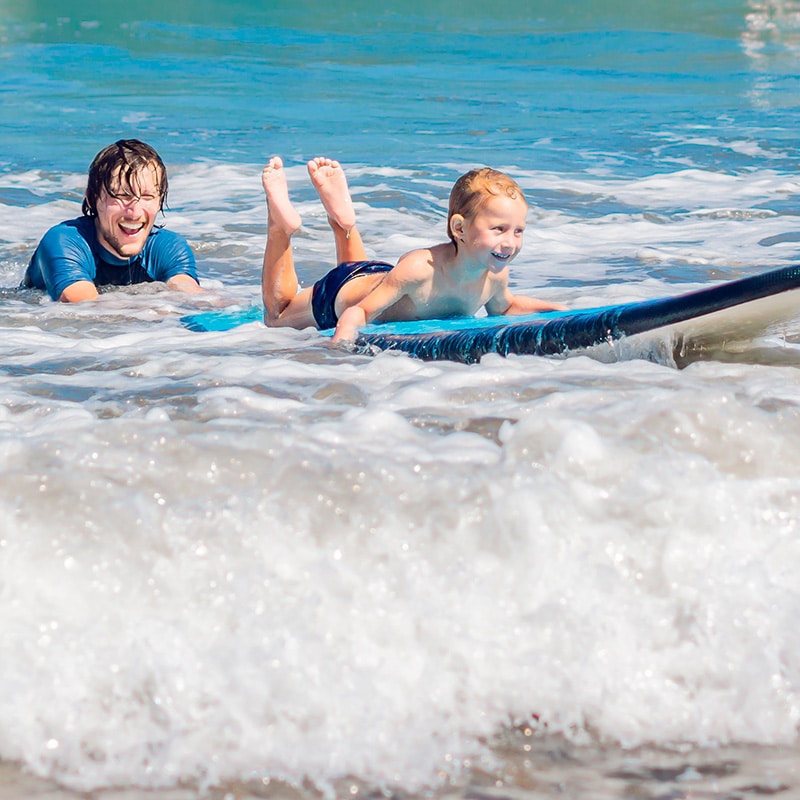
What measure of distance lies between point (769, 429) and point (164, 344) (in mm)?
2488

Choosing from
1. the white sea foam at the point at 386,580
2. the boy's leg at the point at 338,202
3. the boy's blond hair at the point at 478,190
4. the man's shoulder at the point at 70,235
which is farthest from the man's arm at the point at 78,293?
the white sea foam at the point at 386,580

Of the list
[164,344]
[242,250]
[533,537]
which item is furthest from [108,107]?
[533,537]

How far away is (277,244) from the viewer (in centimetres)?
520

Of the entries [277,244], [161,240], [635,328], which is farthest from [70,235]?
[635,328]

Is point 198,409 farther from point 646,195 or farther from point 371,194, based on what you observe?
point 646,195

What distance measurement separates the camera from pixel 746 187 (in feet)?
30.3

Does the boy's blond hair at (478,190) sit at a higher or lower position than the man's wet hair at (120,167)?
lower

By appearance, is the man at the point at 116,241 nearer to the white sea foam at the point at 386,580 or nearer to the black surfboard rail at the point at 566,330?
the black surfboard rail at the point at 566,330

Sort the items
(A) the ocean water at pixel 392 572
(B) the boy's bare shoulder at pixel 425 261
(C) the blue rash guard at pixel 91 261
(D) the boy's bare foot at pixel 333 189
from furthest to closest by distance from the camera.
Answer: (C) the blue rash guard at pixel 91 261
(D) the boy's bare foot at pixel 333 189
(B) the boy's bare shoulder at pixel 425 261
(A) the ocean water at pixel 392 572

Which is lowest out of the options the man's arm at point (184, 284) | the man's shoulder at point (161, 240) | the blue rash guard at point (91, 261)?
the man's arm at point (184, 284)

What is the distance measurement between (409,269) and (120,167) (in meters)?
1.83

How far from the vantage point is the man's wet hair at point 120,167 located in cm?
556

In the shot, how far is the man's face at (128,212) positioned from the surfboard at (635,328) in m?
1.87

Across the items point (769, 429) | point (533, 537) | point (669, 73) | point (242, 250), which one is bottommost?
point (533, 537)
